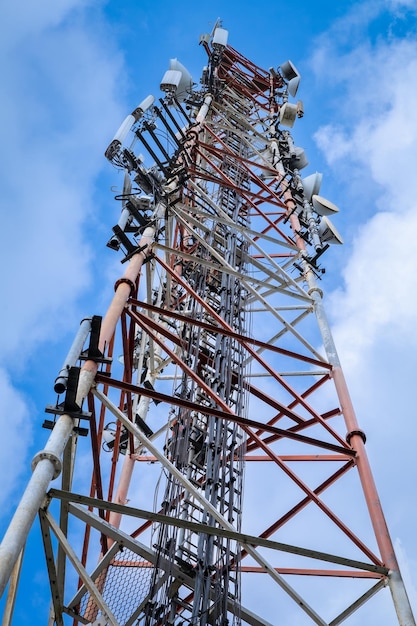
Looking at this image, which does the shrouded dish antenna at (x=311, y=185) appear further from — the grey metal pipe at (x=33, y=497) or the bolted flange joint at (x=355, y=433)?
the grey metal pipe at (x=33, y=497)

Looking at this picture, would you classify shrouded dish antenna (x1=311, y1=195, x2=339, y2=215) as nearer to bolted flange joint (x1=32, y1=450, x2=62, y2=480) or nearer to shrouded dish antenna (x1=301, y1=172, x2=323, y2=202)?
shrouded dish antenna (x1=301, y1=172, x2=323, y2=202)

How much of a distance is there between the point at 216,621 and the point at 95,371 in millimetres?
2829

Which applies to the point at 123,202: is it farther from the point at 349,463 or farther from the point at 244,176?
→ the point at 349,463

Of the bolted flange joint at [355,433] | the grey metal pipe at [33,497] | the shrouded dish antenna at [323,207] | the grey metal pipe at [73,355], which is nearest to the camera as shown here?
the grey metal pipe at [33,497]

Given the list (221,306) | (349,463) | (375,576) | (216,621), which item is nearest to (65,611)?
(216,621)

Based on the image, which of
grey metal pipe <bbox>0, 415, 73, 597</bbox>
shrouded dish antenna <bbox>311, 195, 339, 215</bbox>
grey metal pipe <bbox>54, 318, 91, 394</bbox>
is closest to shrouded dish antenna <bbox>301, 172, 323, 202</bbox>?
shrouded dish antenna <bbox>311, 195, 339, 215</bbox>

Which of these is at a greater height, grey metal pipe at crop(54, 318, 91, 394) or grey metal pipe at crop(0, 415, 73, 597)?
grey metal pipe at crop(54, 318, 91, 394)

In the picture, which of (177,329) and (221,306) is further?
(177,329)

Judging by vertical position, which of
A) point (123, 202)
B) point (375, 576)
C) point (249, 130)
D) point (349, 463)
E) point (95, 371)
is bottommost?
point (375, 576)

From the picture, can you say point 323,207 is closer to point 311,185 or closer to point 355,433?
point 311,185

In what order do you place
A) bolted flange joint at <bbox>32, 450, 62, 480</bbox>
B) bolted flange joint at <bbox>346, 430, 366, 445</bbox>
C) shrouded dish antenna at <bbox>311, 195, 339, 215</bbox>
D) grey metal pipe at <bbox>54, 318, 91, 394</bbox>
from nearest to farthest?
bolted flange joint at <bbox>32, 450, 62, 480</bbox> < grey metal pipe at <bbox>54, 318, 91, 394</bbox> < bolted flange joint at <bbox>346, 430, 366, 445</bbox> < shrouded dish antenna at <bbox>311, 195, 339, 215</bbox>

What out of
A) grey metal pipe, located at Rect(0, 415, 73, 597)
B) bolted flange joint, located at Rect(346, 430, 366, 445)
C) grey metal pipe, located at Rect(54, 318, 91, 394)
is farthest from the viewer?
bolted flange joint, located at Rect(346, 430, 366, 445)

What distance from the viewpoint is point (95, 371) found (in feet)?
24.6

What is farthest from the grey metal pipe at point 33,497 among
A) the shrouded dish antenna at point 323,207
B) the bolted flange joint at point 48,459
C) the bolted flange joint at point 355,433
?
the shrouded dish antenna at point 323,207
